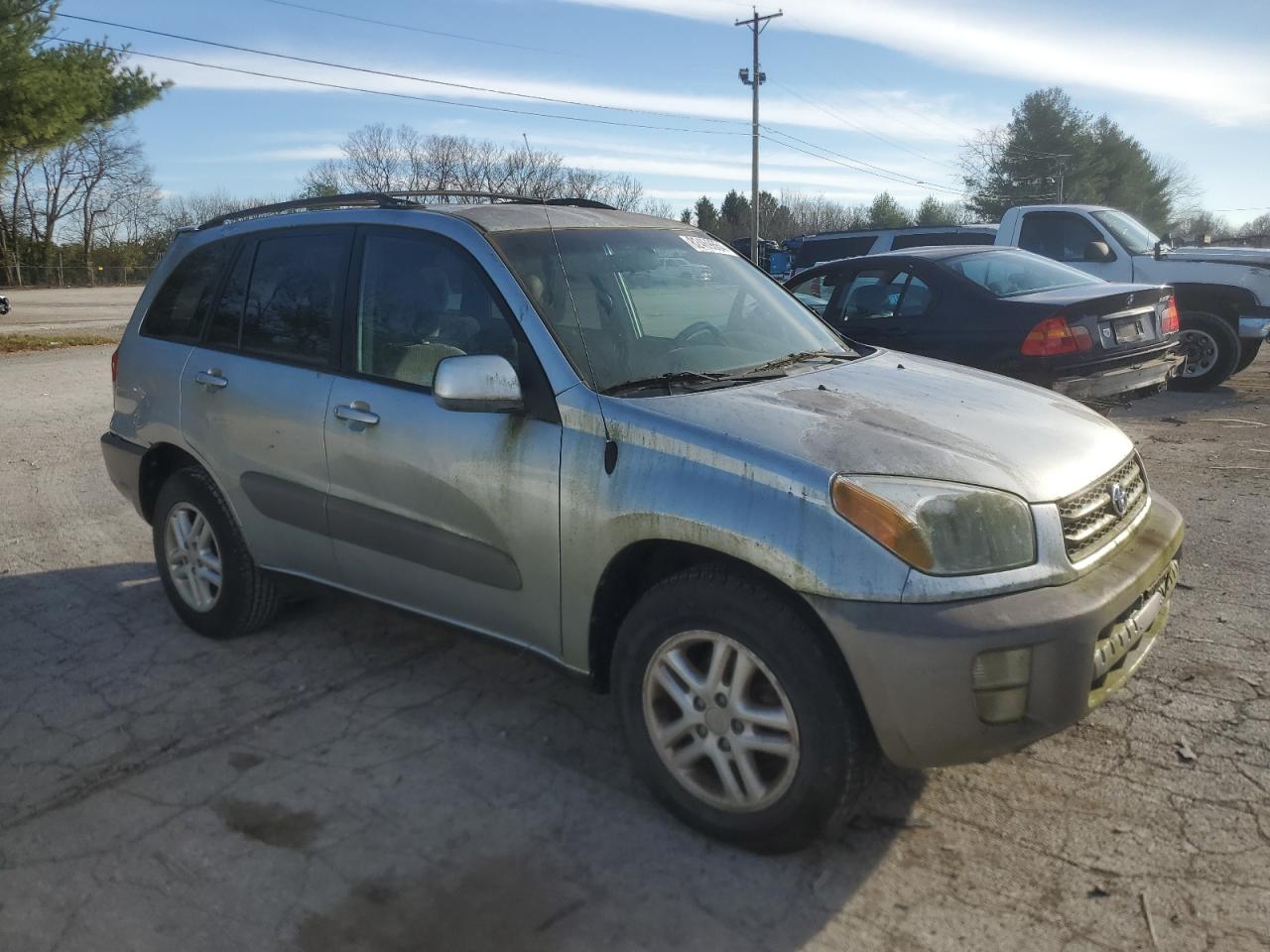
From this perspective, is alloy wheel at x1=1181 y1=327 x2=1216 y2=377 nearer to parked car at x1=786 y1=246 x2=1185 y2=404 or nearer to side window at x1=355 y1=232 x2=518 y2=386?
parked car at x1=786 y1=246 x2=1185 y2=404

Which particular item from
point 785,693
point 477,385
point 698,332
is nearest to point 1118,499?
point 785,693

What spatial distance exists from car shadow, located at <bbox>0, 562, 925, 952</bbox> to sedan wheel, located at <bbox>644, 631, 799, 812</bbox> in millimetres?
199

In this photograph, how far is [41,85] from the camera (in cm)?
1850

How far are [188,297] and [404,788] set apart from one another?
8.68 feet

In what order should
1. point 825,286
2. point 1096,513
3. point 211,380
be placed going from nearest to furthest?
1. point 1096,513
2. point 211,380
3. point 825,286

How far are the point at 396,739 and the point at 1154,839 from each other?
2434 mm

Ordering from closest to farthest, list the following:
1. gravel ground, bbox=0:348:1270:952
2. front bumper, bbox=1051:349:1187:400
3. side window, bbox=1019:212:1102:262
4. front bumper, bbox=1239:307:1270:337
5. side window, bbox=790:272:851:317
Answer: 1. gravel ground, bbox=0:348:1270:952
2. front bumper, bbox=1051:349:1187:400
3. side window, bbox=790:272:851:317
4. front bumper, bbox=1239:307:1270:337
5. side window, bbox=1019:212:1102:262

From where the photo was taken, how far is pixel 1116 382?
23.6 ft

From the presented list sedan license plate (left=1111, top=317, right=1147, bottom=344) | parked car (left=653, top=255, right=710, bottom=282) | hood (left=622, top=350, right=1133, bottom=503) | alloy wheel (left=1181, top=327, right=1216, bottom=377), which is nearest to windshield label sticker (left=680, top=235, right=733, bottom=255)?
parked car (left=653, top=255, right=710, bottom=282)

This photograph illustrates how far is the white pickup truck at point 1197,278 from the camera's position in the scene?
35.8 ft

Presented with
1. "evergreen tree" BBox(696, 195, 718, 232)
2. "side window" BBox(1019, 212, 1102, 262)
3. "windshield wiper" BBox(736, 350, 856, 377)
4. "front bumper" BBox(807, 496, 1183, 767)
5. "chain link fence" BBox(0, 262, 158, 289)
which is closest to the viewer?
"front bumper" BBox(807, 496, 1183, 767)

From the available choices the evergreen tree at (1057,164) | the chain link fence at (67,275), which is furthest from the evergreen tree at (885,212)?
the chain link fence at (67,275)

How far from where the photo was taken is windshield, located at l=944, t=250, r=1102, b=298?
25.4 ft

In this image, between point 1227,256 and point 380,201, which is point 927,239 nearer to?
point 1227,256
